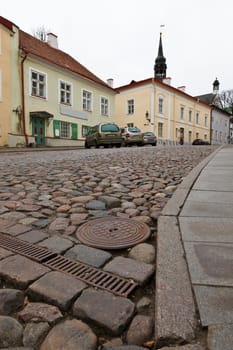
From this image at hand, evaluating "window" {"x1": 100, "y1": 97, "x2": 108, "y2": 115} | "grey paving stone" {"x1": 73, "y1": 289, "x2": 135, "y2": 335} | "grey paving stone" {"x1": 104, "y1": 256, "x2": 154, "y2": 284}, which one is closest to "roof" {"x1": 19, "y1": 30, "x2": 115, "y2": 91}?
"window" {"x1": 100, "y1": 97, "x2": 108, "y2": 115}

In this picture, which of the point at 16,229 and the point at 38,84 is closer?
the point at 16,229

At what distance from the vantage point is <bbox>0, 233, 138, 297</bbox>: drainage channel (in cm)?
173

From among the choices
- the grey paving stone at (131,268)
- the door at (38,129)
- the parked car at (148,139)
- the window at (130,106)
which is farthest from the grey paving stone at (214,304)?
the window at (130,106)

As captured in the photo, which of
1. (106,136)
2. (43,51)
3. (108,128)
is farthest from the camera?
(43,51)

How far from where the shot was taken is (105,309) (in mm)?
1491

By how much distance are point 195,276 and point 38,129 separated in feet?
66.4

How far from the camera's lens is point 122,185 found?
15.6ft

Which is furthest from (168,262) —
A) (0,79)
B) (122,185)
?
(0,79)

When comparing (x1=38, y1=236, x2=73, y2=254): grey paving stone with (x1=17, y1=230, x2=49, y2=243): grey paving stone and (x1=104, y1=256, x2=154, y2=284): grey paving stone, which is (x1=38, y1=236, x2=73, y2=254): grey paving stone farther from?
(x1=104, y1=256, x2=154, y2=284): grey paving stone

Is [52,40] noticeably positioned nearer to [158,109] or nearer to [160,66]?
[158,109]

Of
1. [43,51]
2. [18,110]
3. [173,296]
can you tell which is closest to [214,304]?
[173,296]

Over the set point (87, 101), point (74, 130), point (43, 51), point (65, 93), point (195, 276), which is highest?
point (43, 51)

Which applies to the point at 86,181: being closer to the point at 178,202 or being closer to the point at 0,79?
the point at 178,202

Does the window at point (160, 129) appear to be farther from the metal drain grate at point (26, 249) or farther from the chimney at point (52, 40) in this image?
the metal drain grate at point (26, 249)
